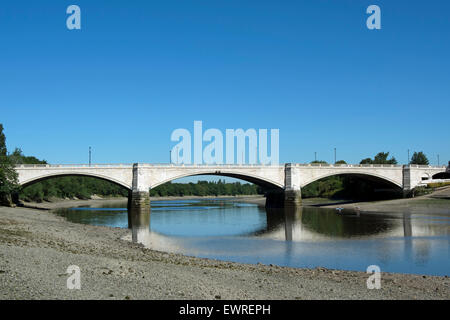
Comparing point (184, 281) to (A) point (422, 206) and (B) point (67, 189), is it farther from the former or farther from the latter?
(B) point (67, 189)

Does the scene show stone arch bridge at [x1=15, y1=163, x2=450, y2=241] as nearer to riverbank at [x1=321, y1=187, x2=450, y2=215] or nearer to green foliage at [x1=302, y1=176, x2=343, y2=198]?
riverbank at [x1=321, y1=187, x2=450, y2=215]

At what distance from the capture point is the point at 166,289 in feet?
37.0

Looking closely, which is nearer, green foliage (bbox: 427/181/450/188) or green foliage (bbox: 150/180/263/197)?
green foliage (bbox: 427/181/450/188)

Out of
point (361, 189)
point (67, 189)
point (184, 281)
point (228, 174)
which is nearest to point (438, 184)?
point (361, 189)

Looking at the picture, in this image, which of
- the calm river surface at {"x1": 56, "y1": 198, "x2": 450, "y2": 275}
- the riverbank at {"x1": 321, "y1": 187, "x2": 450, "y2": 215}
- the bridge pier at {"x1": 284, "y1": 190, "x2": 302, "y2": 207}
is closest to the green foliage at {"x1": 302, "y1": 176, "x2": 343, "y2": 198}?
the bridge pier at {"x1": 284, "y1": 190, "x2": 302, "y2": 207}

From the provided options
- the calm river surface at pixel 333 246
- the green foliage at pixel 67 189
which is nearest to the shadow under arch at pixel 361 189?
the calm river surface at pixel 333 246

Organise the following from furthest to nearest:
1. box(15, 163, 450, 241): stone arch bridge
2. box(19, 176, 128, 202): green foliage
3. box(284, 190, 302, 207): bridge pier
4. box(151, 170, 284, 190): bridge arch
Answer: box(19, 176, 128, 202): green foliage → box(284, 190, 302, 207): bridge pier → box(151, 170, 284, 190): bridge arch → box(15, 163, 450, 241): stone arch bridge

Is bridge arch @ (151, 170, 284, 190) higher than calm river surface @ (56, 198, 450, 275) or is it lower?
higher

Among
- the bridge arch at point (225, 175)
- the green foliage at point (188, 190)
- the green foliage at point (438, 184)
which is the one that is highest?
the bridge arch at point (225, 175)

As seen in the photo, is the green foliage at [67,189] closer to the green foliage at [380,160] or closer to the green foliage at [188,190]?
the green foliage at [188,190]

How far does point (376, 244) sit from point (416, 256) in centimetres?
443

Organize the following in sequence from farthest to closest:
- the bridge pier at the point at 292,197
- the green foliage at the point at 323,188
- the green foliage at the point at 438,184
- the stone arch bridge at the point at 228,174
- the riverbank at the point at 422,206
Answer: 1. the green foliage at the point at 323,188
2. the green foliage at the point at 438,184
3. the bridge pier at the point at 292,197
4. the stone arch bridge at the point at 228,174
5. the riverbank at the point at 422,206
